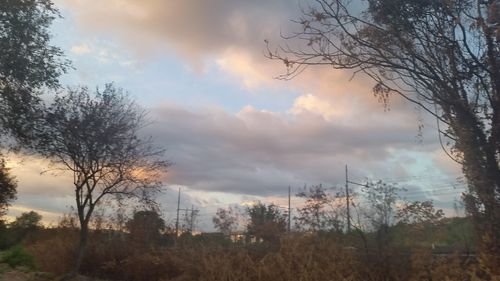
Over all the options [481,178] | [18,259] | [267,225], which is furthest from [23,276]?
[481,178]

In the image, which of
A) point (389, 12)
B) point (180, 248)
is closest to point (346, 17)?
point (389, 12)

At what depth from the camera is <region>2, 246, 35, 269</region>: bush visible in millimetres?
24375

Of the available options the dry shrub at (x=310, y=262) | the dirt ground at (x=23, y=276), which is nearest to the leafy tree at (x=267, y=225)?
the dry shrub at (x=310, y=262)

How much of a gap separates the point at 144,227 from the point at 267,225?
826cm

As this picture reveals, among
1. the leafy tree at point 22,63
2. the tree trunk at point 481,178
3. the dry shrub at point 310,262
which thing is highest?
the leafy tree at point 22,63

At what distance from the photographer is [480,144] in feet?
32.3

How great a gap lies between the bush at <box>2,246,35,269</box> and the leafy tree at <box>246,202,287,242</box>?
10.3 m

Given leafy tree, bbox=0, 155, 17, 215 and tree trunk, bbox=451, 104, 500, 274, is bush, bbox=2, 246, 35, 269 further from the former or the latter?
tree trunk, bbox=451, 104, 500, 274

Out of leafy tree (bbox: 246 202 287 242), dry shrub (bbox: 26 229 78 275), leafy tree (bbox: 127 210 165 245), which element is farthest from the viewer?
leafy tree (bbox: 127 210 165 245)

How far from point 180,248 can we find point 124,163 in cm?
443

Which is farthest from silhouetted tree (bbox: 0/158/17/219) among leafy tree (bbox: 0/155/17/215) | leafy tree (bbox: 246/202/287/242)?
leafy tree (bbox: 246/202/287/242)

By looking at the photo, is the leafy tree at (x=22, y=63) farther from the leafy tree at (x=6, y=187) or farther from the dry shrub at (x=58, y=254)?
the dry shrub at (x=58, y=254)

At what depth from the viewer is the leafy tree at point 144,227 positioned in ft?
79.3

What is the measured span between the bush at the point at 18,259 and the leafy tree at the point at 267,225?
10288 millimetres
